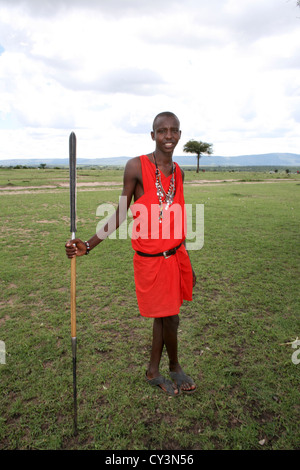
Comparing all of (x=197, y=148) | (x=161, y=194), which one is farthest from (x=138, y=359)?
(x=197, y=148)

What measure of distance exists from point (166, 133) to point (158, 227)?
0.87m

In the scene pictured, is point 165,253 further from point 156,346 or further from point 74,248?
point 156,346

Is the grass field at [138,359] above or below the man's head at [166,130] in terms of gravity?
below

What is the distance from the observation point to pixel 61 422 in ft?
8.56

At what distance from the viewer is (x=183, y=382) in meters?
3.02

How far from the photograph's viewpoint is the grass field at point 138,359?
251 cm

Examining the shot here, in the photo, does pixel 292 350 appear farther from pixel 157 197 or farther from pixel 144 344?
pixel 157 197

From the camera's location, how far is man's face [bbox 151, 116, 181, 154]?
274 centimetres

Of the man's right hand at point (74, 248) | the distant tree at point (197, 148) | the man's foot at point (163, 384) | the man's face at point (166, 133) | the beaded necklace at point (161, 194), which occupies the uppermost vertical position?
the distant tree at point (197, 148)

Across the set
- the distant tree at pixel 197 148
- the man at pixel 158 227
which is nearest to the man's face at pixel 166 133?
the man at pixel 158 227

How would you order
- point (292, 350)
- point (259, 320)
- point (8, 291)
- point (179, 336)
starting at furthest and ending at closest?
point (8, 291) < point (259, 320) < point (179, 336) < point (292, 350)

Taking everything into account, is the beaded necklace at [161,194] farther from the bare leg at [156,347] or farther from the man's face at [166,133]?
the bare leg at [156,347]
